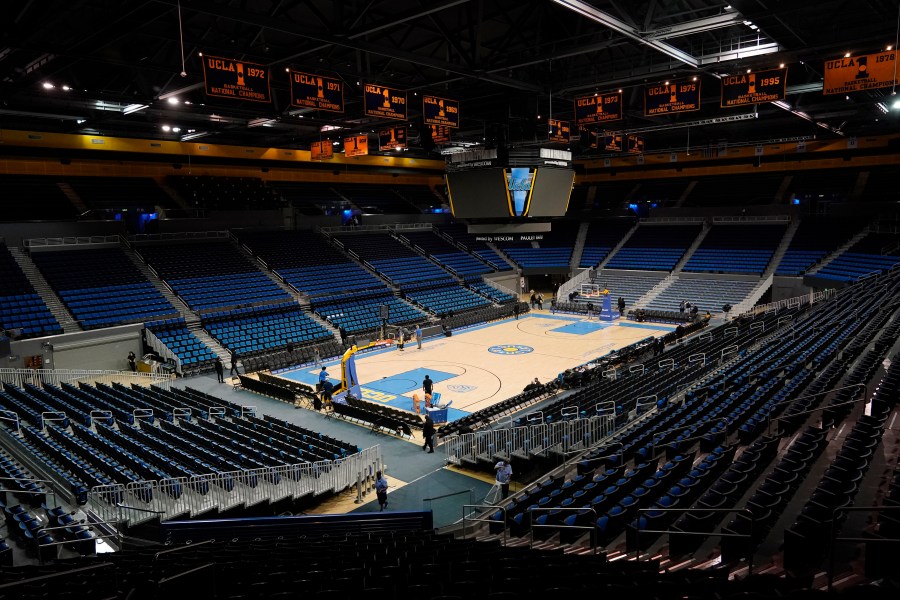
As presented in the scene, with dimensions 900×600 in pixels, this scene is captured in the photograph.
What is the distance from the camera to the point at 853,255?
122ft

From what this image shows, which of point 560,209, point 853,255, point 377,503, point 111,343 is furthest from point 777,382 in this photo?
point 853,255

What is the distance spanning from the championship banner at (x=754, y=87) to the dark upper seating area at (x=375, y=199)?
107ft

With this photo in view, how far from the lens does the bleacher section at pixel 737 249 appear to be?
134 feet

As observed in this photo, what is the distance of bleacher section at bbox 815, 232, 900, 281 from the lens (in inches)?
1358

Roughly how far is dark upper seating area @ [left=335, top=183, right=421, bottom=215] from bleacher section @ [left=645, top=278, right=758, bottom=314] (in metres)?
21.4

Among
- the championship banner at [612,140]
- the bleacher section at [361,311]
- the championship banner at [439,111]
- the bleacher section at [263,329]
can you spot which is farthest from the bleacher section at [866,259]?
the bleacher section at [263,329]

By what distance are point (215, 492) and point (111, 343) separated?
16.9 metres

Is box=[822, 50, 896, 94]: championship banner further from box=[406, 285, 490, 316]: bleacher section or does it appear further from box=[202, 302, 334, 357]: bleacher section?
box=[406, 285, 490, 316]: bleacher section

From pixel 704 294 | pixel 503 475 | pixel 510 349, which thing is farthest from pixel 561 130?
pixel 704 294

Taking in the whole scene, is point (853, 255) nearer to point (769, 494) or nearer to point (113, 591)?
point (769, 494)

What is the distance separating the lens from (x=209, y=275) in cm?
3244

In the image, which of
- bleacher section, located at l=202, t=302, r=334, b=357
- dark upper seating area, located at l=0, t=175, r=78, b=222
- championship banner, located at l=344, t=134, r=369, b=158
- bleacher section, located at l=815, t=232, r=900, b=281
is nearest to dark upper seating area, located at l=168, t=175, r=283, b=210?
dark upper seating area, located at l=0, t=175, r=78, b=222

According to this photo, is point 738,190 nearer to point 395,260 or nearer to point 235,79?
point 395,260

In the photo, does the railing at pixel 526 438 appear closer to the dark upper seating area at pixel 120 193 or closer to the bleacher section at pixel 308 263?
the bleacher section at pixel 308 263
